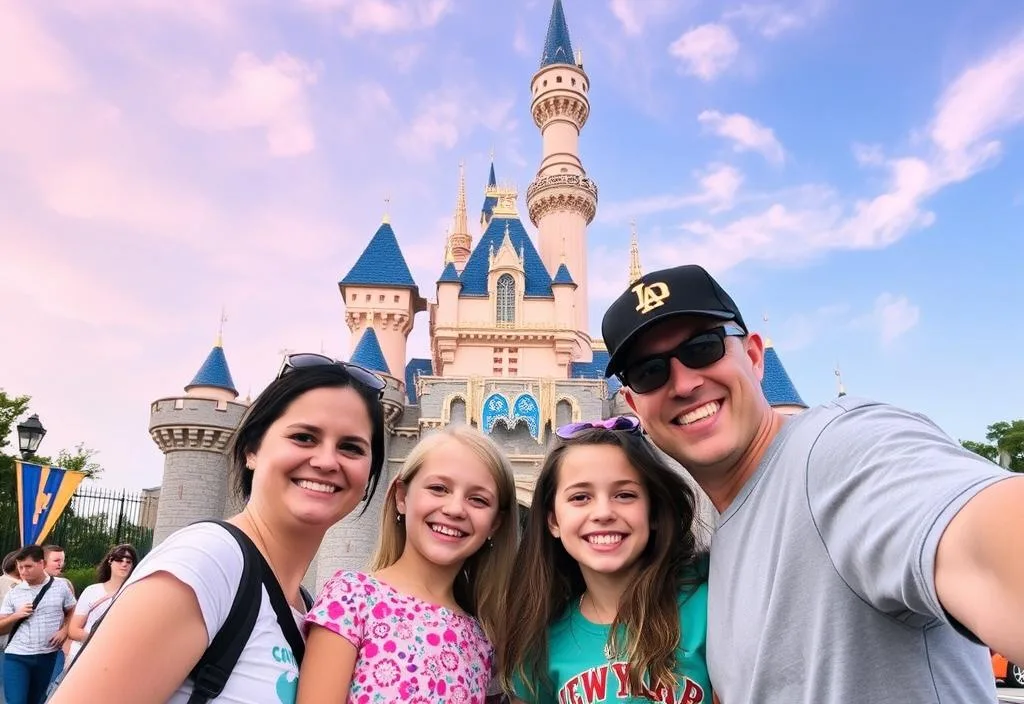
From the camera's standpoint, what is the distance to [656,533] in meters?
2.26

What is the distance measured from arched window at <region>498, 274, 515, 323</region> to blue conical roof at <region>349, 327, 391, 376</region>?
147 inches

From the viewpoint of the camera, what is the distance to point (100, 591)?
554cm

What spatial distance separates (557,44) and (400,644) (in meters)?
28.4

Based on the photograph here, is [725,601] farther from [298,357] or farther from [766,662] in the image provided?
[298,357]

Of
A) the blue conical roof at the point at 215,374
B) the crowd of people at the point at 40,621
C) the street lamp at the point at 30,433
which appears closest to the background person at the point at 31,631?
the crowd of people at the point at 40,621

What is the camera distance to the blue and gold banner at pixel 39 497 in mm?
8812

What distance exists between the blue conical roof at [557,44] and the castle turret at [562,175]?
5 centimetres

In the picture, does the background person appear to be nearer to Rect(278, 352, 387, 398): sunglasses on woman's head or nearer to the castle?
Rect(278, 352, 387, 398): sunglasses on woman's head

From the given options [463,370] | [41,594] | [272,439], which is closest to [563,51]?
[463,370]

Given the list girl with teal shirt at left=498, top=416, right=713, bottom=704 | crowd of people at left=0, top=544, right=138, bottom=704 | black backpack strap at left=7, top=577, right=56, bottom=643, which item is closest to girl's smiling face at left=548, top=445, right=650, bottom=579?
girl with teal shirt at left=498, top=416, right=713, bottom=704

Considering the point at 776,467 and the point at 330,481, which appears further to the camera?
the point at 330,481

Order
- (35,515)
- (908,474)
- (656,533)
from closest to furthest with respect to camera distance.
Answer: (908,474)
(656,533)
(35,515)

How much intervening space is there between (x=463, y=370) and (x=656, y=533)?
17.0m

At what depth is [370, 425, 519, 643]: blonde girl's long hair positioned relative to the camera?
7.60 ft
